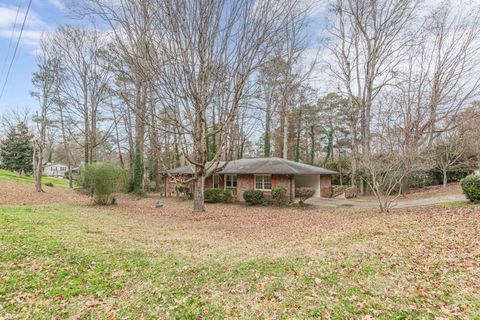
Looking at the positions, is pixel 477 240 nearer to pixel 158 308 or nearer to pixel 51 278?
pixel 158 308

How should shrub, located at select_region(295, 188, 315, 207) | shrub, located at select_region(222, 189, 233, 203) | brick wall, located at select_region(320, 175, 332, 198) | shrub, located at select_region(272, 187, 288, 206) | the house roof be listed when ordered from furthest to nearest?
brick wall, located at select_region(320, 175, 332, 198)
shrub, located at select_region(222, 189, 233, 203)
the house roof
shrub, located at select_region(272, 187, 288, 206)
shrub, located at select_region(295, 188, 315, 207)

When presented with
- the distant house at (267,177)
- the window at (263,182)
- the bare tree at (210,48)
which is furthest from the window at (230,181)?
the bare tree at (210,48)

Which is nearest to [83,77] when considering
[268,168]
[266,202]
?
[268,168]

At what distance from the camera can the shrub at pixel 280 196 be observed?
16797mm

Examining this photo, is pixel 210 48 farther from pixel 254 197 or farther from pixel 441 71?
pixel 441 71

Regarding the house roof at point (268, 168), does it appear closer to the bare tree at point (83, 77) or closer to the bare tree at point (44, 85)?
the bare tree at point (83, 77)

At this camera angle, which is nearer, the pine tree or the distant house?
the distant house

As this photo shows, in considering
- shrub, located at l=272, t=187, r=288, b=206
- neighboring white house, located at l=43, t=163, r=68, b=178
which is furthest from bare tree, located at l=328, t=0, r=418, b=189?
neighboring white house, located at l=43, t=163, r=68, b=178

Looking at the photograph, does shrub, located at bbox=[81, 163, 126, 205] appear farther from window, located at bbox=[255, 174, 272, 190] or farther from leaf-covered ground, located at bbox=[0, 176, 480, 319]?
window, located at bbox=[255, 174, 272, 190]

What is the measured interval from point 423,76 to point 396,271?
19170 millimetres

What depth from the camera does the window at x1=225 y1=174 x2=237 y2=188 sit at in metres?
20.7

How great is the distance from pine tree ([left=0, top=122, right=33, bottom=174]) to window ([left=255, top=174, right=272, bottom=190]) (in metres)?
35.8

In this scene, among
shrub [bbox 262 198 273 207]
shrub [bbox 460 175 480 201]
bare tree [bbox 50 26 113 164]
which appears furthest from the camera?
bare tree [bbox 50 26 113 164]

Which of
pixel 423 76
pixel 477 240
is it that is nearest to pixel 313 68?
pixel 423 76
